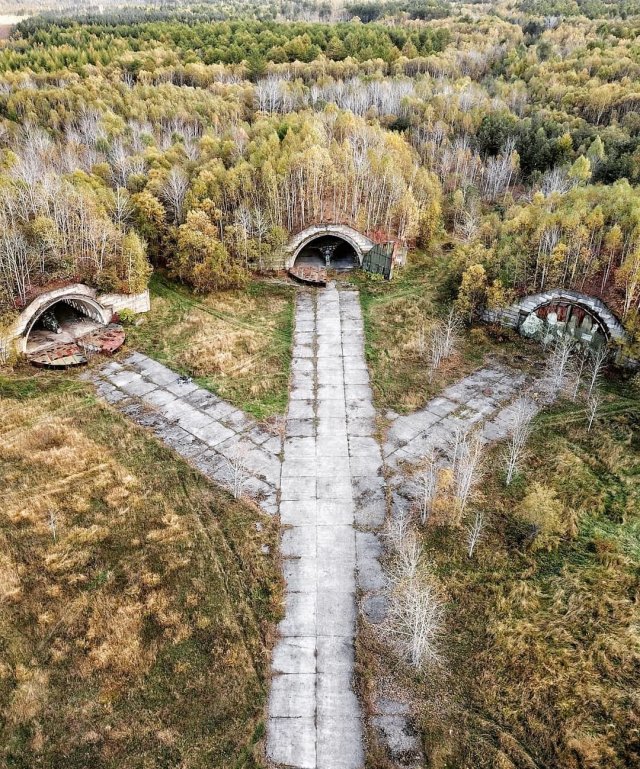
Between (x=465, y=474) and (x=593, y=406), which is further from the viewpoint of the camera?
(x=593, y=406)

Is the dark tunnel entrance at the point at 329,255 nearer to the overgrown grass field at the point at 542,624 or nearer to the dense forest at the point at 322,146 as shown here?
the dense forest at the point at 322,146

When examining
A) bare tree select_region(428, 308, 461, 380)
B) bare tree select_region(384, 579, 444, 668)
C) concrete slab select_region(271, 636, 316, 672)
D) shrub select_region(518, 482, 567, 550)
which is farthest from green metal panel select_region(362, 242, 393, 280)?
concrete slab select_region(271, 636, 316, 672)

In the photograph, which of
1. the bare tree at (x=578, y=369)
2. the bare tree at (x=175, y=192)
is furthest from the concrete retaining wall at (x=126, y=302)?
the bare tree at (x=578, y=369)

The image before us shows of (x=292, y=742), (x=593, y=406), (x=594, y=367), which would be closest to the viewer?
(x=292, y=742)

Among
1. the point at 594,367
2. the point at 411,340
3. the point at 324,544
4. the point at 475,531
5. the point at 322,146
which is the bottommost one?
the point at 324,544

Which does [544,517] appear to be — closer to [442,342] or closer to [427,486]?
[427,486]

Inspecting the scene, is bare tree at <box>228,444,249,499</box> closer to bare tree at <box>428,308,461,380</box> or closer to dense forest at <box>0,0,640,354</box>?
bare tree at <box>428,308,461,380</box>

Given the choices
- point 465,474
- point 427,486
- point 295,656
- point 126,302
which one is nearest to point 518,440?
point 465,474
